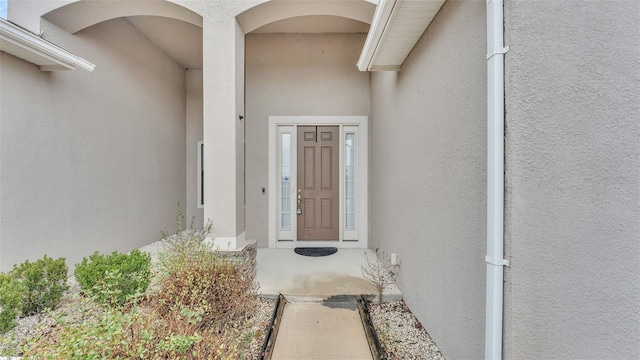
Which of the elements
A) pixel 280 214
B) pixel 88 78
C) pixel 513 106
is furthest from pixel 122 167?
pixel 513 106

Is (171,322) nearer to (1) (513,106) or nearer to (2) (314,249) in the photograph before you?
(1) (513,106)

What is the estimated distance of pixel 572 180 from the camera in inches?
57.2

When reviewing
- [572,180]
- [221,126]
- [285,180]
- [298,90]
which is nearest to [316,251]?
[285,180]

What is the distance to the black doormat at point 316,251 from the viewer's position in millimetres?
5250

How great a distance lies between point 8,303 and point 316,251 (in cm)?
392

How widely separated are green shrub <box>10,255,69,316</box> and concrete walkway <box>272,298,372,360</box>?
7.91 feet

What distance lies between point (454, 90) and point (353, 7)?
244 cm

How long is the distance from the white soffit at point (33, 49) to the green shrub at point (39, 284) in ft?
7.41

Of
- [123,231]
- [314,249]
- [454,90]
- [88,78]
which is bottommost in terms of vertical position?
[314,249]

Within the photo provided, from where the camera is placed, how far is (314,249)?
18.3 feet

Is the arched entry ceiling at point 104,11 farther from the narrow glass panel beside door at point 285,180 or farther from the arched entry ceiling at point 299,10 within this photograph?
the narrow glass panel beside door at point 285,180

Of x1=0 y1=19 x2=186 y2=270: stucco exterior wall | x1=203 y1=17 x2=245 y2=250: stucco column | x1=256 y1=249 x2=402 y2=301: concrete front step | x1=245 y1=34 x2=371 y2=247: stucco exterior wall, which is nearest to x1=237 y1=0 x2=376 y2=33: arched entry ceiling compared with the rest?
x1=203 y1=17 x2=245 y2=250: stucco column

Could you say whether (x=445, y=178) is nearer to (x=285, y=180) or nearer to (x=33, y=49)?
(x=285, y=180)

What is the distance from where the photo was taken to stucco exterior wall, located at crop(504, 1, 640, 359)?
138cm
